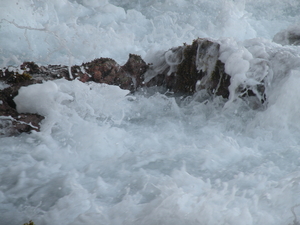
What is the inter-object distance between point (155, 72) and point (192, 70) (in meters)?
0.86

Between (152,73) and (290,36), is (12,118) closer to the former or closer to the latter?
(152,73)

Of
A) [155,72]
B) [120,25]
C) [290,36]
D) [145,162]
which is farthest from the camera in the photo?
[120,25]

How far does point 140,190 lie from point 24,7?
811cm

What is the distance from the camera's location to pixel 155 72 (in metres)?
5.98

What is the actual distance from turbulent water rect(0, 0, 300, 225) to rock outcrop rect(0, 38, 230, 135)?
0.67 ft

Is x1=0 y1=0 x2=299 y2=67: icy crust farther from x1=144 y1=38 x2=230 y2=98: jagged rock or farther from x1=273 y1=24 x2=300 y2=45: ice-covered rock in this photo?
x1=273 y1=24 x2=300 y2=45: ice-covered rock

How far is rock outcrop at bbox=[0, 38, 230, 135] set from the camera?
15.3 ft

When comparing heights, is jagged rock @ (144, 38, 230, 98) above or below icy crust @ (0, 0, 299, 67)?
below

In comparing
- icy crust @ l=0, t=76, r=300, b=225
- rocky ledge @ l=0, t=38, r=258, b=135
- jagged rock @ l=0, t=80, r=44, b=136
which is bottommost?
icy crust @ l=0, t=76, r=300, b=225

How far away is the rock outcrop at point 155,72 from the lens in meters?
4.66

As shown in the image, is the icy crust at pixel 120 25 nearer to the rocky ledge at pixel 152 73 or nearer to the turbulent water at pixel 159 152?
the turbulent water at pixel 159 152

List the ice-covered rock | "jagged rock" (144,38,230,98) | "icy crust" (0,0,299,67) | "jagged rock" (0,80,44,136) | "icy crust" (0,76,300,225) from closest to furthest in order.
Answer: "icy crust" (0,76,300,225) → "jagged rock" (0,80,44,136) → "jagged rock" (144,38,230,98) → "icy crust" (0,0,299,67) → the ice-covered rock

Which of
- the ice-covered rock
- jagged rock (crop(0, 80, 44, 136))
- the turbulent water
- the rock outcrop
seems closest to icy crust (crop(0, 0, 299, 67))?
the turbulent water

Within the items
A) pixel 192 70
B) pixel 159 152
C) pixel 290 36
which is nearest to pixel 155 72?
pixel 192 70
